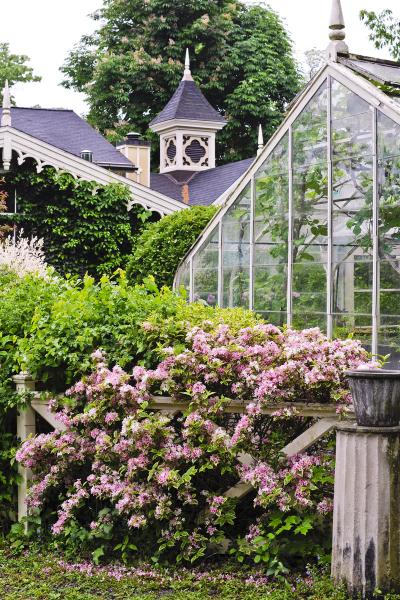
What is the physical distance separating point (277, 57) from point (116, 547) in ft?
115

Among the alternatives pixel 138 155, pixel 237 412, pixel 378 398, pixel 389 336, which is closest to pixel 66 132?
pixel 138 155

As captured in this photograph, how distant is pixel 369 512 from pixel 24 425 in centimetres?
285

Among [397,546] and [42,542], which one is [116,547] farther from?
[397,546]

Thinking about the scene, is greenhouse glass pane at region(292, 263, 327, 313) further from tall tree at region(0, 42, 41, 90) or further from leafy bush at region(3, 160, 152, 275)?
tall tree at region(0, 42, 41, 90)

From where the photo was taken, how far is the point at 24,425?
293 inches

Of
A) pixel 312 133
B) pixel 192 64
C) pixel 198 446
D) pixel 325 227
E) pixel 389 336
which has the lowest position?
pixel 198 446

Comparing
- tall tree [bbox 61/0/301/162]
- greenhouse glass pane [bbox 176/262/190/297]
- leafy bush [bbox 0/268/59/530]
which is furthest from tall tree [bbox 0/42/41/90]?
leafy bush [bbox 0/268/59/530]

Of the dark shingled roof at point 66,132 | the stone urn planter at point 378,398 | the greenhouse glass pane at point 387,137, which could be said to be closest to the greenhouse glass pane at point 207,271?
the greenhouse glass pane at point 387,137

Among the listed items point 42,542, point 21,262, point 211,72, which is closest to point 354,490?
point 42,542

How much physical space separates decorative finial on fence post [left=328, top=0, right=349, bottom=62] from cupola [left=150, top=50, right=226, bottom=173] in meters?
17.1

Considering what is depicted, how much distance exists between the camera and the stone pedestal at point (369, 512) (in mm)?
5539

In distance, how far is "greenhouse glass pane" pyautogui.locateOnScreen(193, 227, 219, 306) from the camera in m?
15.7

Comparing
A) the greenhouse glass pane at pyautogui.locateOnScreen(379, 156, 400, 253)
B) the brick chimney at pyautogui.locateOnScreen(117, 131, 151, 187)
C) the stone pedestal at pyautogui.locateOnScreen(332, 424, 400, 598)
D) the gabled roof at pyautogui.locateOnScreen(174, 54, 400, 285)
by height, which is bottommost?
the stone pedestal at pyautogui.locateOnScreen(332, 424, 400, 598)

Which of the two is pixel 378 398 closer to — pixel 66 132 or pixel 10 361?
pixel 10 361
